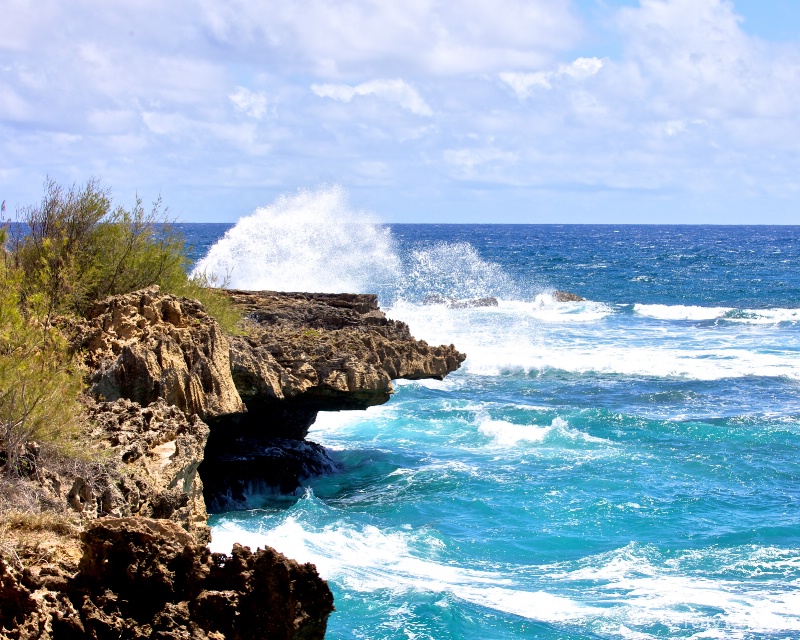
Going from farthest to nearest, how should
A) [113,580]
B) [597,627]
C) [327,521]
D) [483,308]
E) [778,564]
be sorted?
[483,308]
[327,521]
[778,564]
[597,627]
[113,580]

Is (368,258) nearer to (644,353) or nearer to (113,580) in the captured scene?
(644,353)

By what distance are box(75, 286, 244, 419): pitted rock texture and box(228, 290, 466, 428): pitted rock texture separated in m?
1.44

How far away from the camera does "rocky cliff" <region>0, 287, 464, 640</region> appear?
650 centimetres

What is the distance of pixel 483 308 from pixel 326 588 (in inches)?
1781

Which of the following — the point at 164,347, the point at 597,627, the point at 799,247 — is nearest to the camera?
the point at 597,627

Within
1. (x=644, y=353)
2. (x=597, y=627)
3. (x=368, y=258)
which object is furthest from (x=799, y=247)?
(x=597, y=627)

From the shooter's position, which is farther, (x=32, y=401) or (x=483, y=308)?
(x=483, y=308)

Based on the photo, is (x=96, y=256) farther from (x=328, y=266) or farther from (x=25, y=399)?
(x=328, y=266)

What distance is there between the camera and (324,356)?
16.6 metres

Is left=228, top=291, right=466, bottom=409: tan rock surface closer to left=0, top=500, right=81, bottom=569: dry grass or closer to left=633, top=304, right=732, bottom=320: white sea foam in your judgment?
left=0, top=500, right=81, bottom=569: dry grass

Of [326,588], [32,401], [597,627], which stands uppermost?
[32,401]

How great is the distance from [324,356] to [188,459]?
6.65 m

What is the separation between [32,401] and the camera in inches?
336

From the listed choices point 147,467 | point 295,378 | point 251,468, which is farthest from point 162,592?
point 251,468
